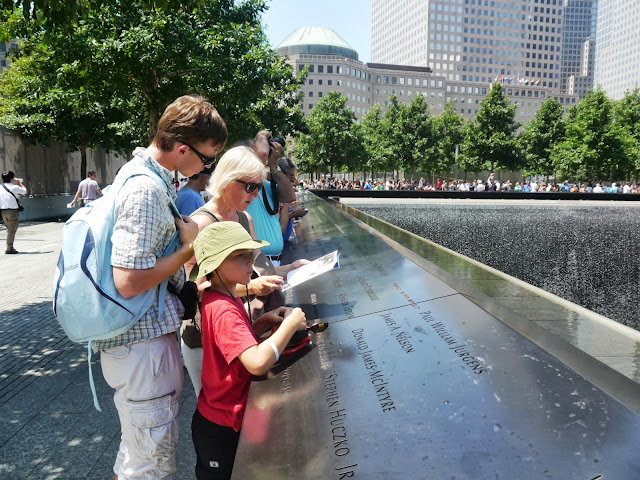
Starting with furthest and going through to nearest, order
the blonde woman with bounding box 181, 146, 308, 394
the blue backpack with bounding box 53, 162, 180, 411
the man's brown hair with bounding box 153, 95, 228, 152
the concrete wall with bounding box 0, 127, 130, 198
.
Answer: the concrete wall with bounding box 0, 127, 130, 198
the blonde woman with bounding box 181, 146, 308, 394
the man's brown hair with bounding box 153, 95, 228, 152
the blue backpack with bounding box 53, 162, 180, 411

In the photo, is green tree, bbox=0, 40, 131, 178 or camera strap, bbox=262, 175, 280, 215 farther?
green tree, bbox=0, 40, 131, 178

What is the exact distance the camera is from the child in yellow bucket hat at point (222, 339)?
1818mm

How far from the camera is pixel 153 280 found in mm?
1853

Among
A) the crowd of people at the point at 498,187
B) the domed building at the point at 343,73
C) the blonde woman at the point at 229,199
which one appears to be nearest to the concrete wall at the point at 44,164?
the blonde woman at the point at 229,199

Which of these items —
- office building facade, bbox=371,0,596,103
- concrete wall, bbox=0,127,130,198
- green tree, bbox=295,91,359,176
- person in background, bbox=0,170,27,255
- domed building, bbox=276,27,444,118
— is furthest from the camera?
office building facade, bbox=371,0,596,103

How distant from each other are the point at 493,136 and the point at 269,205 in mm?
48894

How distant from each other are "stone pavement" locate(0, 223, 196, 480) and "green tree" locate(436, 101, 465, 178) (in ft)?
184

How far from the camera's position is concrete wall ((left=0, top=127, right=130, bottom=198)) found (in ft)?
60.1

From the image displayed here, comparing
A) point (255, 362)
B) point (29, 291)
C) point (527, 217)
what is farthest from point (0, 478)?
point (527, 217)

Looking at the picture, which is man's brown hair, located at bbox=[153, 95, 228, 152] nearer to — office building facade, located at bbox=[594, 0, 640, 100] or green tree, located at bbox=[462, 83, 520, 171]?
green tree, located at bbox=[462, 83, 520, 171]

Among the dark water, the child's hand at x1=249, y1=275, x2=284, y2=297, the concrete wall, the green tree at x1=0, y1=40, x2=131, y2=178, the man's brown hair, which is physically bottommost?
the dark water

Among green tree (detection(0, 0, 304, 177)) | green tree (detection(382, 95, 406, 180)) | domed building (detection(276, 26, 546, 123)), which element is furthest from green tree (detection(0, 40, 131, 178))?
domed building (detection(276, 26, 546, 123))

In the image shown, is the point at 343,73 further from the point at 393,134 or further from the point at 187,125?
the point at 187,125

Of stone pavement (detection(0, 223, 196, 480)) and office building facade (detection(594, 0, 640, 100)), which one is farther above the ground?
office building facade (detection(594, 0, 640, 100))
